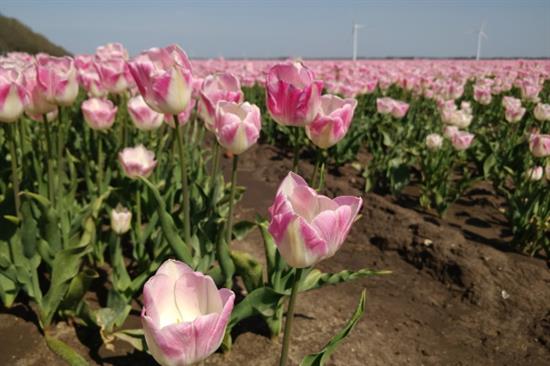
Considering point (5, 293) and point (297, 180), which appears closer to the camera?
point (297, 180)

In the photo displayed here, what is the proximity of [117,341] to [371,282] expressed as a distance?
5.19 feet

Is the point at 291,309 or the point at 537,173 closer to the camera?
the point at 291,309

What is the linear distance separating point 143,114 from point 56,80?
666mm

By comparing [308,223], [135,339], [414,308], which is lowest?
[414,308]

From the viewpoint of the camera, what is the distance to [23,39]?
1001 inches

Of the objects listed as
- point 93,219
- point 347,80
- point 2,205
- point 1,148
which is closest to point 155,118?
point 93,219

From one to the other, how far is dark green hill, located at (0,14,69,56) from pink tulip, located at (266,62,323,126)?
24850 millimetres

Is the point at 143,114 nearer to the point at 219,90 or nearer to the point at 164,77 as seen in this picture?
the point at 219,90

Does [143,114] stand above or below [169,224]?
above

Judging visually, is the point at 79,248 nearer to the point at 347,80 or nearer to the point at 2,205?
the point at 2,205

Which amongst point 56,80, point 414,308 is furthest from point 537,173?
point 56,80

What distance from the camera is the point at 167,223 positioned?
5.96 feet

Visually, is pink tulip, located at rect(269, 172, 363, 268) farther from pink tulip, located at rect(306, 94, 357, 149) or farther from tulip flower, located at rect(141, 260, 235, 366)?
pink tulip, located at rect(306, 94, 357, 149)

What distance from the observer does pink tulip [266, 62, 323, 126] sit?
152 centimetres
